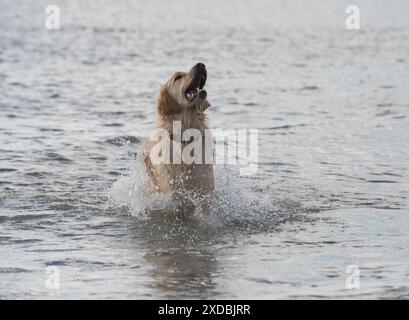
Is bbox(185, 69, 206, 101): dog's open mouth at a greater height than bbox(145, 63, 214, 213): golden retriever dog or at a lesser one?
greater

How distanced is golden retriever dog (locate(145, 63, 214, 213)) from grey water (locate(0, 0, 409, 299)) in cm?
30

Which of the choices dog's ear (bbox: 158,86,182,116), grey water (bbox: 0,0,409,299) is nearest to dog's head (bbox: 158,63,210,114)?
dog's ear (bbox: 158,86,182,116)

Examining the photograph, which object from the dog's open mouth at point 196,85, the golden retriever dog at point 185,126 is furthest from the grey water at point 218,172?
the dog's open mouth at point 196,85

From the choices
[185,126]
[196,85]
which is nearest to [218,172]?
[185,126]

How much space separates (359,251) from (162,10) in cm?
2456

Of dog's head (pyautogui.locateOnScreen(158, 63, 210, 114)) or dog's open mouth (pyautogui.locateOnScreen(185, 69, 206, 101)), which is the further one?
dog's head (pyautogui.locateOnScreen(158, 63, 210, 114))

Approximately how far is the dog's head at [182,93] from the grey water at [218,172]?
99 centimetres

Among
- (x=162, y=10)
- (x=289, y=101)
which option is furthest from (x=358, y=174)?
(x=162, y=10)

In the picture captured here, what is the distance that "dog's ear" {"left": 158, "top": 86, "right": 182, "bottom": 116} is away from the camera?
8.73 meters

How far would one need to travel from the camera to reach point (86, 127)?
1352 cm

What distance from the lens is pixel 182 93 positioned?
Answer: 28.5 ft

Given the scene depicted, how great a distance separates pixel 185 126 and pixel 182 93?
315 mm

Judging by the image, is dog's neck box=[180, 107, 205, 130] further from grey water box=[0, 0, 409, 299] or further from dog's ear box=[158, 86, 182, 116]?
grey water box=[0, 0, 409, 299]

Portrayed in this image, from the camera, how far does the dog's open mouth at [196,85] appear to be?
8.55 m
